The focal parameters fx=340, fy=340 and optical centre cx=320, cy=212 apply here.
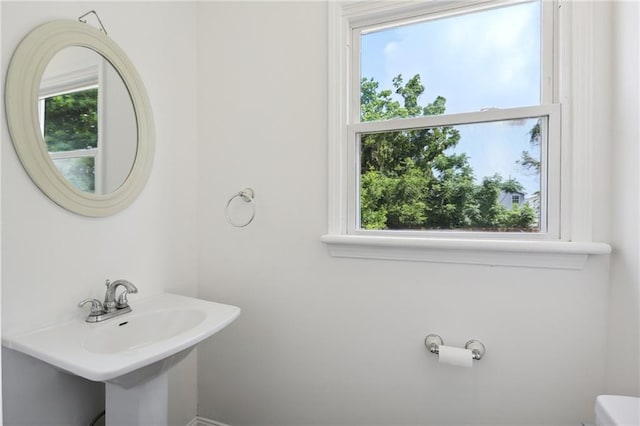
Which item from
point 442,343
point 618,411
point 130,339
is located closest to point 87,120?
point 130,339

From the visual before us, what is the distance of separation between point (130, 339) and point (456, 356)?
1.16 m

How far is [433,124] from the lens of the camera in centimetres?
134

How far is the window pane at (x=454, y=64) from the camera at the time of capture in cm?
126

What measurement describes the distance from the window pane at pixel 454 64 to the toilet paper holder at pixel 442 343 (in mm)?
883

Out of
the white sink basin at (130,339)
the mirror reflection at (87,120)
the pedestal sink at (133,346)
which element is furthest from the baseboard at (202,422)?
the mirror reflection at (87,120)

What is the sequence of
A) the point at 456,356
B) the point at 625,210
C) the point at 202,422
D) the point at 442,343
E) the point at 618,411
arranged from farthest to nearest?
the point at 202,422 < the point at 442,343 < the point at 456,356 < the point at 625,210 < the point at 618,411

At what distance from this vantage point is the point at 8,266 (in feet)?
3.36

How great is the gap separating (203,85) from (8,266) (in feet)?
3.64

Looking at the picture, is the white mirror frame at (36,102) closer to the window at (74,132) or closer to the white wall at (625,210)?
the window at (74,132)

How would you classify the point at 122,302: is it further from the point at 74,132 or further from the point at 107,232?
the point at 74,132

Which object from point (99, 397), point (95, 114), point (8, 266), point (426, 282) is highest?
point (95, 114)

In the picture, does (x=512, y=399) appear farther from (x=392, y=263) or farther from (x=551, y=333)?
(x=392, y=263)

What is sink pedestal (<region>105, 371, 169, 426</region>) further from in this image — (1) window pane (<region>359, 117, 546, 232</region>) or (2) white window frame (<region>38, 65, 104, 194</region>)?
(1) window pane (<region>359, 117, 546, 232</region>)

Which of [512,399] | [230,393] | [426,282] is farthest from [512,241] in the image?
[230,393]
